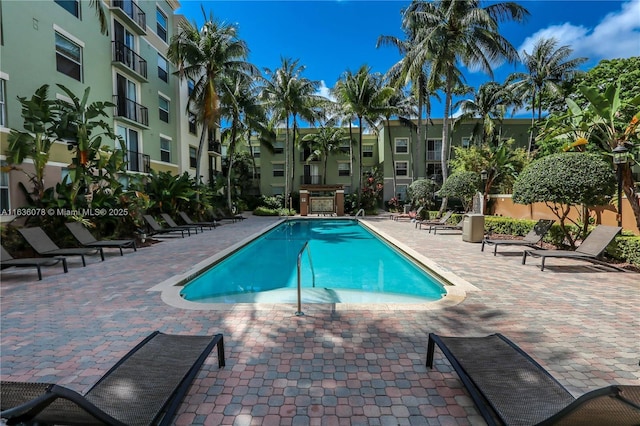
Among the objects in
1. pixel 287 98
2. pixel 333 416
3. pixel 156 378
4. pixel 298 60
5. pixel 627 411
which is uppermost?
pixel 298 60

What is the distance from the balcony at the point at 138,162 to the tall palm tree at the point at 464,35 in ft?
56.8

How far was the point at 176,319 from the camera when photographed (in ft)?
15.0

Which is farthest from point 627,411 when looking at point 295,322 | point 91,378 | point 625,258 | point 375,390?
point 625,258

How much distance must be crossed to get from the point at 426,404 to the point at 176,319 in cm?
350

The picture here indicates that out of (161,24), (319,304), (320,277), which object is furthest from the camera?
(161,24)

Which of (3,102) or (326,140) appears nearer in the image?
(3,102)

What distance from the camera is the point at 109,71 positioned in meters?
15.9

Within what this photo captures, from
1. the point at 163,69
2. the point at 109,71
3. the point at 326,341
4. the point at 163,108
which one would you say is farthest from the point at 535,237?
the point at 163,69

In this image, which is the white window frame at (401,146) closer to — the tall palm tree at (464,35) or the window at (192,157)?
the tall palm tree at (464,35)

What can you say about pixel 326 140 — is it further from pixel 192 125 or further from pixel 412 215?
pixel 412 215

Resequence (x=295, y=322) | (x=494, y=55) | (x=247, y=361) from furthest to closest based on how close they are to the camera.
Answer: (x=494, y=55), (x=295, y=322), (x=247, y=361)

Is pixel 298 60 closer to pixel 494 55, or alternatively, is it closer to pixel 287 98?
pixel 287 98

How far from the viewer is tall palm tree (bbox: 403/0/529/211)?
17.6 meters

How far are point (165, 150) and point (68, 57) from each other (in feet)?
28.2
